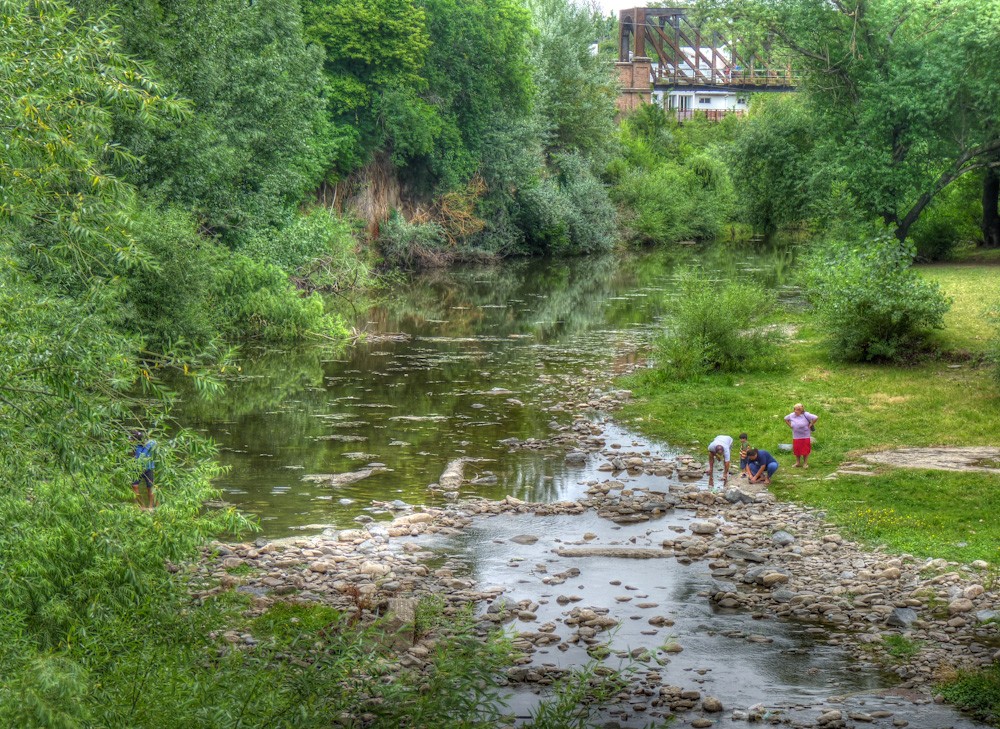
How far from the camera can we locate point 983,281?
1535 inches

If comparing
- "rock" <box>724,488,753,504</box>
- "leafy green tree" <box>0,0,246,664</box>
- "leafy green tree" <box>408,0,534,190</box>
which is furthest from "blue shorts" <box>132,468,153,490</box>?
"leafy green tree" <box>408,0,534,190</box>

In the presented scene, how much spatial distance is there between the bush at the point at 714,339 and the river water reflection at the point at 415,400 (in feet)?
→ 9.31

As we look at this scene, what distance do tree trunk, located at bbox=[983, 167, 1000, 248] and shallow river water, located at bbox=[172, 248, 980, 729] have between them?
12.5 m

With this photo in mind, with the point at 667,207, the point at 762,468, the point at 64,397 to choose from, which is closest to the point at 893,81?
the point at 762,468

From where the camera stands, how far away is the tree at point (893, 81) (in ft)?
119

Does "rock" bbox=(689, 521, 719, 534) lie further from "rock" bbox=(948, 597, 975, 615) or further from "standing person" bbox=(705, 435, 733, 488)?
"rock" bbox=(948, 597, 975, 615)

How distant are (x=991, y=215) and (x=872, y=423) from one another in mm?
33693

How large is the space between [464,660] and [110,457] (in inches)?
141

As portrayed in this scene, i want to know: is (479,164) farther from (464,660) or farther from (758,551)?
(464,660)

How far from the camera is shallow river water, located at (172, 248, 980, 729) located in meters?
11.4

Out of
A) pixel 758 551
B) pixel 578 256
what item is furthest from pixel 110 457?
pixel 578 256

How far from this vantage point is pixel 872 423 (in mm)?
21109

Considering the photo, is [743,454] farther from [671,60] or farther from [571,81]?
[671,60]

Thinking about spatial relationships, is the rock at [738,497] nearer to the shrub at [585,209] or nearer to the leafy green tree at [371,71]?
the leafy green tree at [371,71]
